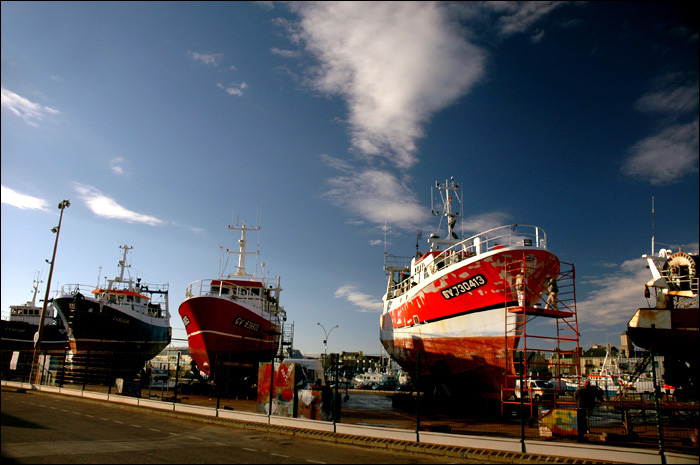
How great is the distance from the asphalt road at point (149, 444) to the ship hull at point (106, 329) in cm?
2143

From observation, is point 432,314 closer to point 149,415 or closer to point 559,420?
point 559,420

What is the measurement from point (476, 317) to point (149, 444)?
15.0 m

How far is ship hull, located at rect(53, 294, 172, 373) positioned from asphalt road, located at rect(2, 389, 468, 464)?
70.3ft

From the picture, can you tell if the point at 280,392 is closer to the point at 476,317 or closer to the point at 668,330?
the point at 476,317

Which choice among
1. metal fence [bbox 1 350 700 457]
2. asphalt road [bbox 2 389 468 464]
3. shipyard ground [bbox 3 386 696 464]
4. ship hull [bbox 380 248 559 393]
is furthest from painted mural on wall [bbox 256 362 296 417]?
ship hull [bbox 380 248 559 393]

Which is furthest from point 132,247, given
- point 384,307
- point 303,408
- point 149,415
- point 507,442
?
point 507,442

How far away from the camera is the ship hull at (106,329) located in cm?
3712

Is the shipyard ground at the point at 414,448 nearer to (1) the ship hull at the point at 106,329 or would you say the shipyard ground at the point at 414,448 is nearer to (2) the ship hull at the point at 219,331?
(2) the ship hull at the point at 219,331

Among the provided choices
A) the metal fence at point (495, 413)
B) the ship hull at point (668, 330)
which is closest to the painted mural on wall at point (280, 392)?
the metal fence at point (495, 413)

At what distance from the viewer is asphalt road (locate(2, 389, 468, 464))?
929cm

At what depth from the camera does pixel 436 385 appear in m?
25.4

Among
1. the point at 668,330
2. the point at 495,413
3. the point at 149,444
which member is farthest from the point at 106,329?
the point at 668,330

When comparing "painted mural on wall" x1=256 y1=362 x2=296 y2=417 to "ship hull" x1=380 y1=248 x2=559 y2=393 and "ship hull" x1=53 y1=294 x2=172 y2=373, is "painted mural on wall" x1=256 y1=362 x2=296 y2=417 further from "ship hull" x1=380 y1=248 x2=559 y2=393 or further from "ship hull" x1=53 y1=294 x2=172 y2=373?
"ship hull" x1=53 y1=294 x2=172 y2=373

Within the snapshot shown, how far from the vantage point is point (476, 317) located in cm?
2077
